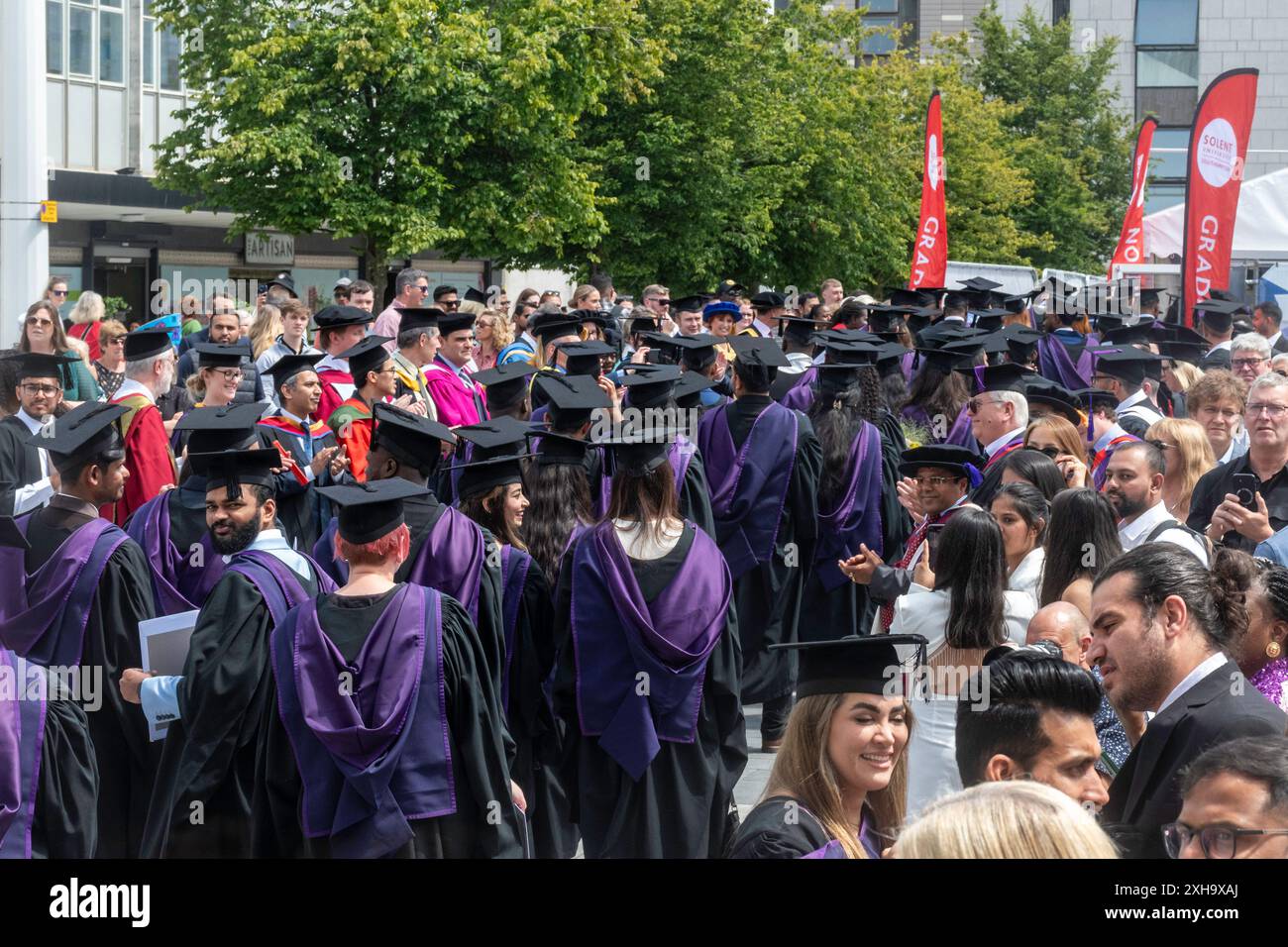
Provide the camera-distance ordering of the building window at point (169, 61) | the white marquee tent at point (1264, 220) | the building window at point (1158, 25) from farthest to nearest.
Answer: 1. the building window at point (1158, 25)
2. the building window at point (169, 61)
3. the white marquee tent at point (1264, 220)

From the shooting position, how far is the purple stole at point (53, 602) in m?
5.68

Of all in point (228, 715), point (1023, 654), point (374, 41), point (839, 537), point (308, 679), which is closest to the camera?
point (1023, 654)

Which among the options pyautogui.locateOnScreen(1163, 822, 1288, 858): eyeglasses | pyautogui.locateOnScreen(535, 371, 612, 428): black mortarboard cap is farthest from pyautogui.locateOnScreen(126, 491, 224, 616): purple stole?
pyautogui.locateOnScreen(1163, 822, 1288, 858): eyeglasses

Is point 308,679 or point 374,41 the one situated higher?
point 374,41

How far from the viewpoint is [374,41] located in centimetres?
1909

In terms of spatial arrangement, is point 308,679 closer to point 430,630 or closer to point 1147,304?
point 430,630

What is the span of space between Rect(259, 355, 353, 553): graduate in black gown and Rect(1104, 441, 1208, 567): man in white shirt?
3.34m

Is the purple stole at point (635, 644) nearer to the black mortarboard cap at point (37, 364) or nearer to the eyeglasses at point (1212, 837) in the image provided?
the eyeglasses at point (1212, 837)

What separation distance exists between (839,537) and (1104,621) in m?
5.09

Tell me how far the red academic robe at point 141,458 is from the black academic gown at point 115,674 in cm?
210

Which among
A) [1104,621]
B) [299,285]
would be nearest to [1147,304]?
[1104,621]

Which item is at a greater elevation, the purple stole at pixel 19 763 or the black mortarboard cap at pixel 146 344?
the black mortarboard cap at pixel 146 344

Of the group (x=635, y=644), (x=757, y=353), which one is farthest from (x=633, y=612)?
(x=757, y=353)
